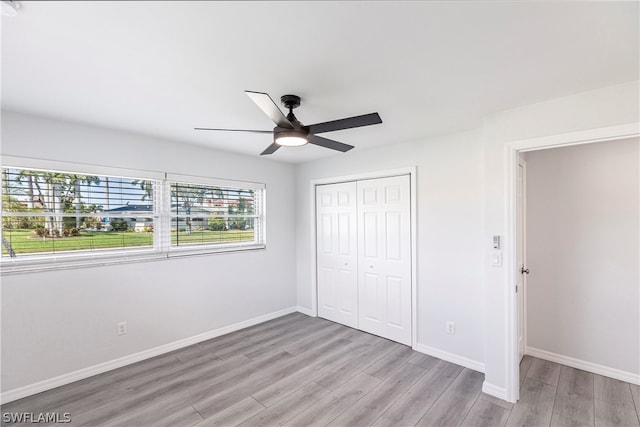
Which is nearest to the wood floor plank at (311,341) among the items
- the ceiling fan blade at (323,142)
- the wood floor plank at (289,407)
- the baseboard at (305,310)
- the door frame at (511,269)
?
the baseboard at (305,310)

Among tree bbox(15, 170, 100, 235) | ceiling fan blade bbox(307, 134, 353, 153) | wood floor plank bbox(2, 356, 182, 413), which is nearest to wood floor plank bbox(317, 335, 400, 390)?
wood floor plank bbox(2, 356, 182, 413)

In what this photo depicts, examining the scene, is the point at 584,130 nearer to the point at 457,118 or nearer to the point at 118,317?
the point at 457,118

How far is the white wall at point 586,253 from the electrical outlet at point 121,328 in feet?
13.9

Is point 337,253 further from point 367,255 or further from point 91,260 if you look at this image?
point 91,260

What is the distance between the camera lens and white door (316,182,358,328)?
4.06 meters

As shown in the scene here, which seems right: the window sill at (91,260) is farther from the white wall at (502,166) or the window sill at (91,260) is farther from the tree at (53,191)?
the white wall at (502,166)

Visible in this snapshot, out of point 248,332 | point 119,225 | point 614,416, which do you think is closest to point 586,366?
point 614,416

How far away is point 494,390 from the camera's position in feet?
8.26

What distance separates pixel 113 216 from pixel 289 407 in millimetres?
2477

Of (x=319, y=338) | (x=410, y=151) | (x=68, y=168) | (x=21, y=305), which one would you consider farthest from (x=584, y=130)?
(x=21, y=305)

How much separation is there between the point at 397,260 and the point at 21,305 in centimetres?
358

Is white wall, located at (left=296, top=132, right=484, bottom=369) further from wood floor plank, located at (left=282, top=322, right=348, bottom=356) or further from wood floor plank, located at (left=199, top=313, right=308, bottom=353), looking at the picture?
wood floor plank, located at (left=199, top=313, right=308, bottom=353)

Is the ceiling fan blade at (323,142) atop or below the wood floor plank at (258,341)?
atop

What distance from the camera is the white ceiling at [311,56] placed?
1324 mm
